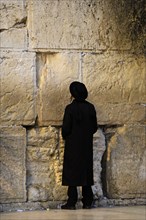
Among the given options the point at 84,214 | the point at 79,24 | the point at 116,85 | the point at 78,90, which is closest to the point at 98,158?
the point at 116,85

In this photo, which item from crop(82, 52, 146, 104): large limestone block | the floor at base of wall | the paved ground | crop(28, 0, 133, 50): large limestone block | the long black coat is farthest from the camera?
crop(82, 52, 146, 104): large limestone block

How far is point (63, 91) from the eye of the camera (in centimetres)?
1185

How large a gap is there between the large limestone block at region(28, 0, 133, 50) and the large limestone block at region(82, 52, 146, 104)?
17cm

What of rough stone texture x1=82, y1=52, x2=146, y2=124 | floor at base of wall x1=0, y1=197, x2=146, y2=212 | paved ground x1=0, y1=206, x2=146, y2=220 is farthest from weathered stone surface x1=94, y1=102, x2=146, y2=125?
paved ground x1=0, y1=206, x2=146, y2=220

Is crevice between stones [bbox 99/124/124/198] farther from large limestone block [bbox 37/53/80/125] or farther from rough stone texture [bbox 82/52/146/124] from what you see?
large limestone block [bbox 37/53/80/125]

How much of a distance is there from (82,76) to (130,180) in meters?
1.51

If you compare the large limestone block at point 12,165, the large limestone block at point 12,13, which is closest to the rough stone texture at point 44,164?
the large limestone block at point 12,165

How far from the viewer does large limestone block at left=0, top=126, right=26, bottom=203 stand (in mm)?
11617

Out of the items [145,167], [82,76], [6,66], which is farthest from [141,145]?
[6,66]

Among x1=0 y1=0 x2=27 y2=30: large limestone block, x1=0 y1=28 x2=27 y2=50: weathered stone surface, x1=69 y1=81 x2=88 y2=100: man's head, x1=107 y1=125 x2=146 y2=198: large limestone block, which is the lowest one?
x1=107 y1=125 x2=146 y2=198: large limestone block

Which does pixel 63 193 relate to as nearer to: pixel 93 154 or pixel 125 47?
pixel 93 154

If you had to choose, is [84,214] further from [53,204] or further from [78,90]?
[78,90]

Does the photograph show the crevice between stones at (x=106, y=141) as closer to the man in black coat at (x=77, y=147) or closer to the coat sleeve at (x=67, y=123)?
the man in black coat at (x=77, y=147)

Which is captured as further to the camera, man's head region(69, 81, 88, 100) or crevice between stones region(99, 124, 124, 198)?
crevice between stones region(99, 124, 124, 198)
